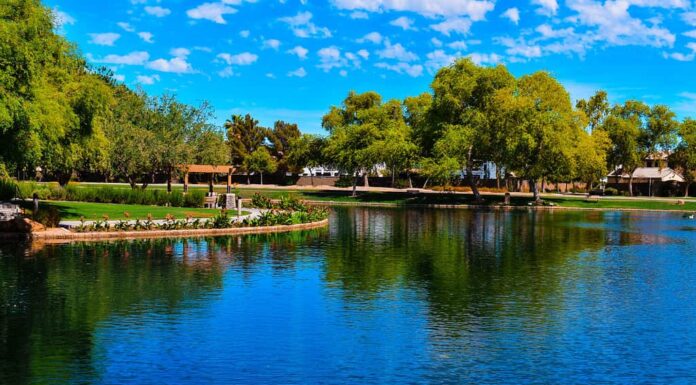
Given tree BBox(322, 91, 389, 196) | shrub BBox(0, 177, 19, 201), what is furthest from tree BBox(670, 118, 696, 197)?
shrub BBox(0, 177, 19, 201)

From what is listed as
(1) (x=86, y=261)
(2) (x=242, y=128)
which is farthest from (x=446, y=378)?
(2) (x=242, y=128)

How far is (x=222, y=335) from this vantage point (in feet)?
50.8

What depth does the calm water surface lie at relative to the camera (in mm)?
13242

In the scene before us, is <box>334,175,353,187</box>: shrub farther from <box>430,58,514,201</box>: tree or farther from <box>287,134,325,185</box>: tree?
<box>430,58,514,201</box>: tree

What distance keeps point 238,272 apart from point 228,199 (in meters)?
29.0

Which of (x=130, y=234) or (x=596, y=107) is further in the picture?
(x=596, y=107)

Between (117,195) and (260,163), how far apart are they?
83.7 metres

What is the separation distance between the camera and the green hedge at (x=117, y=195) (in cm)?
5491

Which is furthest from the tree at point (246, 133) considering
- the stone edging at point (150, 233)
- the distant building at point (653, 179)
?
the stone edging at point (150, 233)

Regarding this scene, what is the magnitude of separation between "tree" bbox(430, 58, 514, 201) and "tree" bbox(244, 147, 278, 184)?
6405 cm

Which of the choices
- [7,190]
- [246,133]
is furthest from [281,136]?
[7,190]

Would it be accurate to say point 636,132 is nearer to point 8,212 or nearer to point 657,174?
point 657,174

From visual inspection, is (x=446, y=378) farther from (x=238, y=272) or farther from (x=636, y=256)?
(x=636, y=256)

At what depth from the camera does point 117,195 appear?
57125mm
